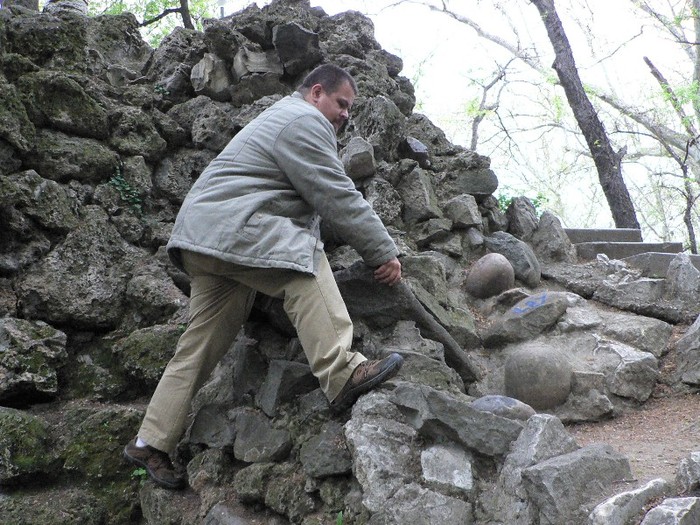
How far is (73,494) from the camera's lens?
383cm

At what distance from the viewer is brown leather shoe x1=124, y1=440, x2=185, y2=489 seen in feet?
11.5

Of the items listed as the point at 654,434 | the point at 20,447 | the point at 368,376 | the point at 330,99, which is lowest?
the point at 20,447

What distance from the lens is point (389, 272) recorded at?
3.63 m

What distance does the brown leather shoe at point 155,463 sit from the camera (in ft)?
11.5

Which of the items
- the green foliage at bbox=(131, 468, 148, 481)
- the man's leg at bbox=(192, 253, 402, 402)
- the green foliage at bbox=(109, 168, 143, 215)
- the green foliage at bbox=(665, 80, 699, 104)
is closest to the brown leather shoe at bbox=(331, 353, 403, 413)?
the man's leg at bbox=(192, 253, 402, 402)

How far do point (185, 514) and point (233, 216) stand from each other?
171 cm

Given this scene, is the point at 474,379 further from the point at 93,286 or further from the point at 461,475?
the point at 93,286

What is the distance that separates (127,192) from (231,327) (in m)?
2.20

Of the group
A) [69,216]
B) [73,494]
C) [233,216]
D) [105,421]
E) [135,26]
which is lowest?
[73,494]

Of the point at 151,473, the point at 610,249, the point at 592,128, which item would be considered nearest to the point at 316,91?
the point at 151,473

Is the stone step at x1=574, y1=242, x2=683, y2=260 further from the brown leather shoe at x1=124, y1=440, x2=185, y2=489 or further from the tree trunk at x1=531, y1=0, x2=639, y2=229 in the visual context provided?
the brown leather shoe at x1=124, y1=440, x2=185, y2=489

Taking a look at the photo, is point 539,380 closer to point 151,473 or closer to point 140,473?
point 151,473

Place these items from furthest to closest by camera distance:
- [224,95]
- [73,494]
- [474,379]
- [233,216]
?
[224,95], [474,379], [73,494], [233,216]

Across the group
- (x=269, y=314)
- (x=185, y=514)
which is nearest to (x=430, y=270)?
(x=269, y=314)
